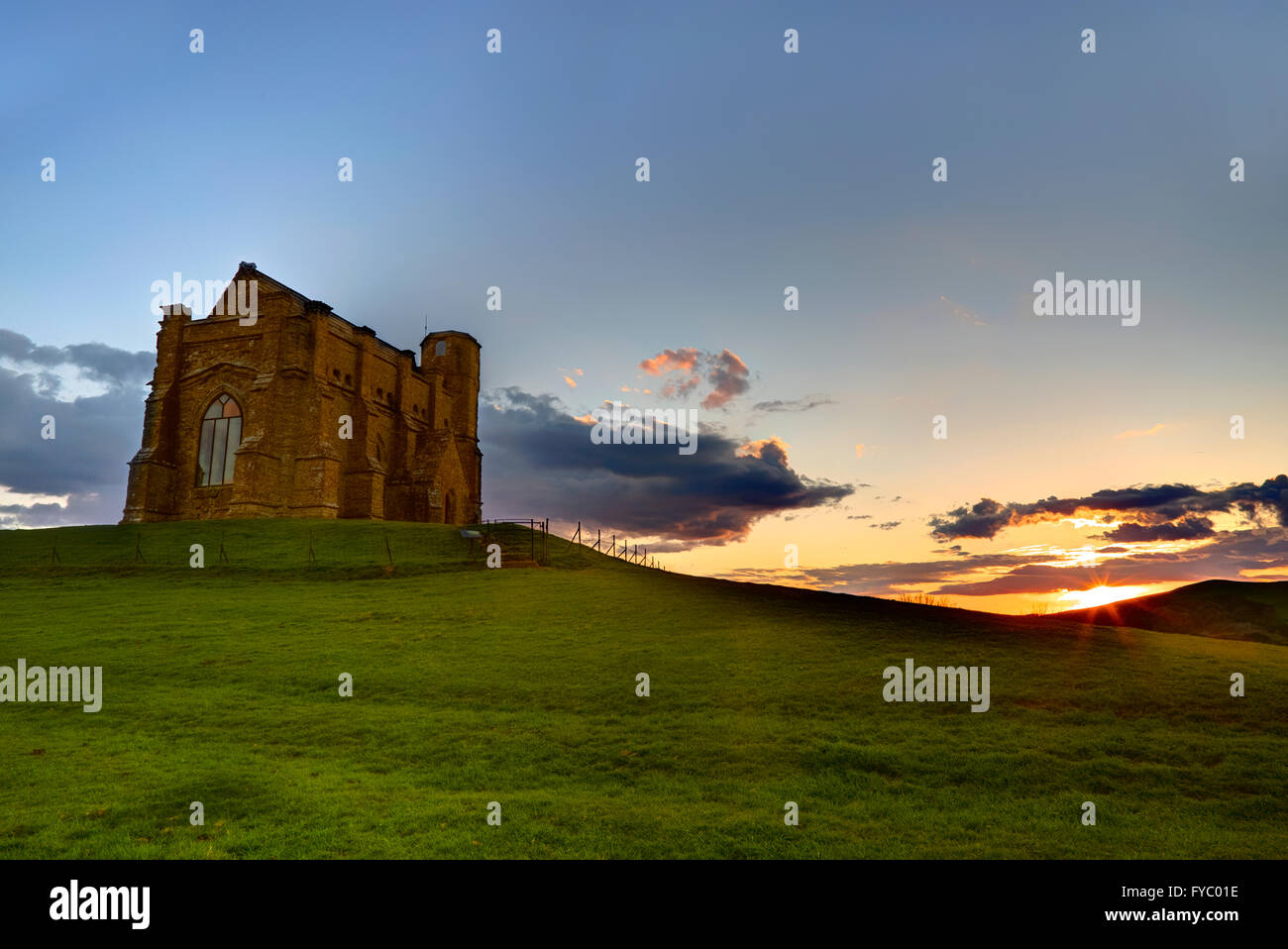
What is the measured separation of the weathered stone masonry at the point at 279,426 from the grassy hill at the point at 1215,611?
48.4 metres

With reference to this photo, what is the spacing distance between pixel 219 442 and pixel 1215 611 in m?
65.4

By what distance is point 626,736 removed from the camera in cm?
1552

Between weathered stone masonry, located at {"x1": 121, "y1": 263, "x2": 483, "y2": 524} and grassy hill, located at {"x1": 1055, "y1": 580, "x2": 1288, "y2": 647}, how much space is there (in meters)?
48.4

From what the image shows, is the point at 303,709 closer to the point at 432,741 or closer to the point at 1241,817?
the point at 432,741

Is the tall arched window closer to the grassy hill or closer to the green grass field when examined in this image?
the green grass field

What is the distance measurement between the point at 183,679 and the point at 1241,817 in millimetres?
23205

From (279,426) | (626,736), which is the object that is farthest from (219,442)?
(626,736)

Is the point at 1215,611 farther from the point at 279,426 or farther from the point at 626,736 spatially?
the point at 279,426

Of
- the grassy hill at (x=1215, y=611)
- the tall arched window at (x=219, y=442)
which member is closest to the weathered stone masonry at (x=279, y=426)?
the tall arched window at (x=219, y=442)

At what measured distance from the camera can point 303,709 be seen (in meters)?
17.8

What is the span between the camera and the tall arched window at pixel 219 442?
189ft

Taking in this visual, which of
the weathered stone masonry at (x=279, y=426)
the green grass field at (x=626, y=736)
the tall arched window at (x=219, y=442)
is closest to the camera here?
the green grass field at (x=626, y=736)

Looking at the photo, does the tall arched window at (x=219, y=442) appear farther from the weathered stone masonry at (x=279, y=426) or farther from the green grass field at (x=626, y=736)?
the green grass field at (x=626, y=736)
